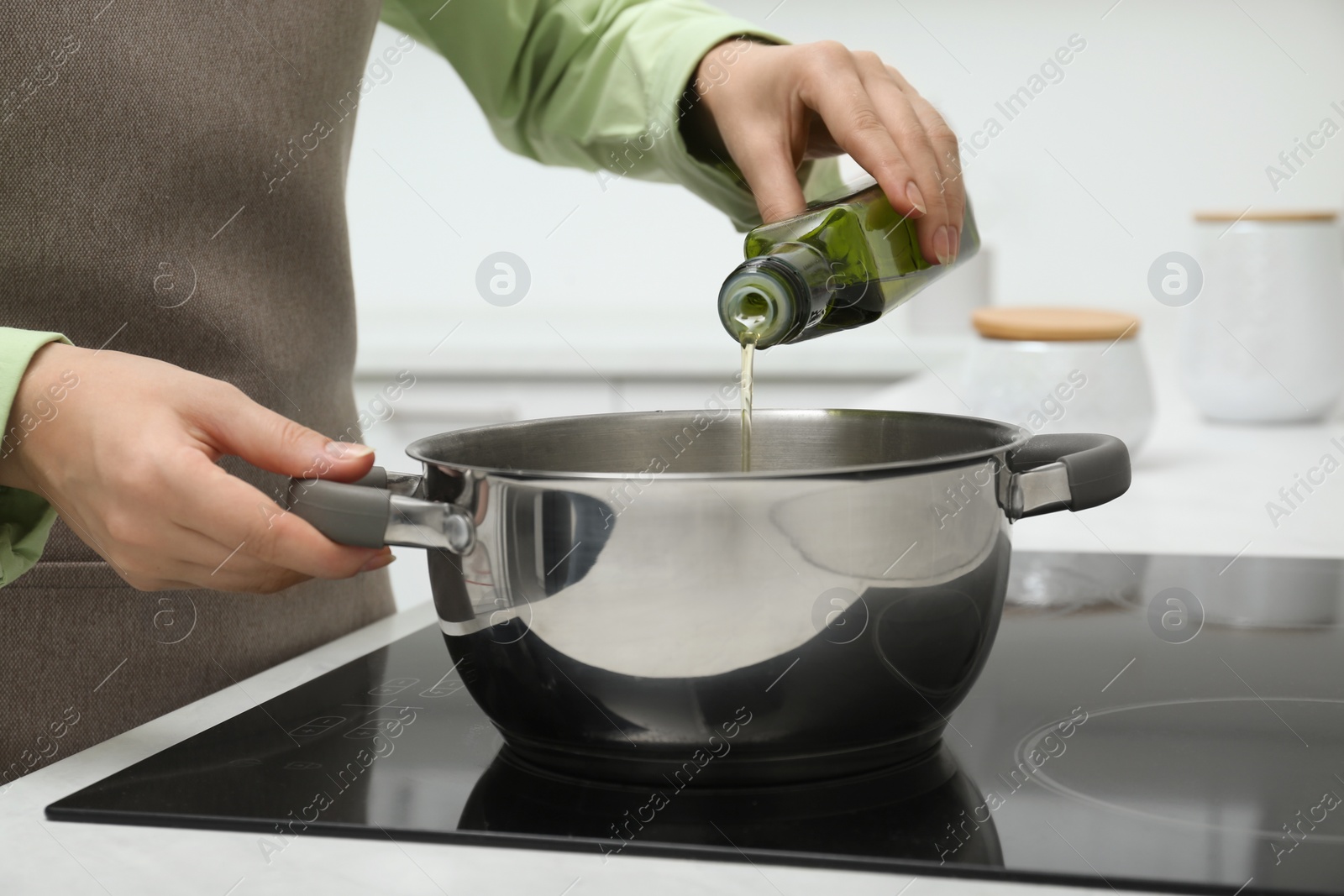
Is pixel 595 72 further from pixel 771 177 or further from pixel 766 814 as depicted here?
pixel 766 814

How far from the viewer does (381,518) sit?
0.52 meters

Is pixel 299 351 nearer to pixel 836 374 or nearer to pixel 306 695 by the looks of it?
pixel 306 695

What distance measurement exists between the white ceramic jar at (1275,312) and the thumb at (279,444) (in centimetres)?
124

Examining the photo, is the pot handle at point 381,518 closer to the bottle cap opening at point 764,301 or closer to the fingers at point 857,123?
the bottle cap opening at point 764,301

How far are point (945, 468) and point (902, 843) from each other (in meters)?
0.15

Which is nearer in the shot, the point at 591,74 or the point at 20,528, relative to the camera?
the point at 20,528

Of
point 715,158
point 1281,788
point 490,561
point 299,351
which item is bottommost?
point 1281,788

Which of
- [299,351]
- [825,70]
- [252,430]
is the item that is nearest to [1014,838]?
[252,430]

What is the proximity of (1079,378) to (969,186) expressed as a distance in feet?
4.55

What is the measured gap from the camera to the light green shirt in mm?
935

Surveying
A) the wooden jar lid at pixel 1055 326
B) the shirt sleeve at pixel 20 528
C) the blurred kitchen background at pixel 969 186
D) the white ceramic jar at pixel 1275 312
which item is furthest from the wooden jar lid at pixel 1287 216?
the shirt sleeve at pixel 20 528

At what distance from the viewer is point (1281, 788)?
52cm

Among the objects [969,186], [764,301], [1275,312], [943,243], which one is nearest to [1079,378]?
[1275,312]

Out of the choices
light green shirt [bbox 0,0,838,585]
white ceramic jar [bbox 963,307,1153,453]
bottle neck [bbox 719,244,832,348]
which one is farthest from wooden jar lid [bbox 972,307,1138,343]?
bottle neck [bbox 719,244,832,348]
